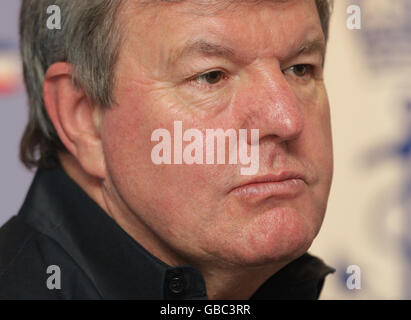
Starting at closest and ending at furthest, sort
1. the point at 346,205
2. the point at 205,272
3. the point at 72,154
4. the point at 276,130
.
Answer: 1. the point at 276,130
2. the point at 205,272
3. the point at 72,154
4. the point at 346,205

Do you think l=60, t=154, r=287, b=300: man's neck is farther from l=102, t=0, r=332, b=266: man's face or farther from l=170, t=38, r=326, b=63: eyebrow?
l=170, t=38, r=326, b=63: eyebrow

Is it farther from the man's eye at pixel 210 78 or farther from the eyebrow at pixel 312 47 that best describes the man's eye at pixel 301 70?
the man's eye at pixel 210 78

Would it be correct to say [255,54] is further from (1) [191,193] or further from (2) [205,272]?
(2) [205,272]

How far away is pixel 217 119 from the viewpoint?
60.6 inches

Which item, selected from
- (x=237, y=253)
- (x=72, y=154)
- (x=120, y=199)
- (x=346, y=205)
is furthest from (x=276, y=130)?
(x=346, y=205)

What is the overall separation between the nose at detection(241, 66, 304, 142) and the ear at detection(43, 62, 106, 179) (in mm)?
374

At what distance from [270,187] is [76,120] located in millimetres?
497

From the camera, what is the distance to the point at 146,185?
158 centimetres

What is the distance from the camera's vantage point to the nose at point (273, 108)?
1.52 m

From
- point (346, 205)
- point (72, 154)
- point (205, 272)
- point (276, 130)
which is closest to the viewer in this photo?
point (276, 130)

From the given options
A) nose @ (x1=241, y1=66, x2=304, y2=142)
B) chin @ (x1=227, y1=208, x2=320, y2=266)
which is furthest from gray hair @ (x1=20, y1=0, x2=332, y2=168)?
chin @ (x1=227, y1=208, x2=320, y2=266)

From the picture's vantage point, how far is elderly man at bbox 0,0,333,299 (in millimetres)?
1527

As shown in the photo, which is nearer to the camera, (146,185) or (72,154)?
(146,185)
